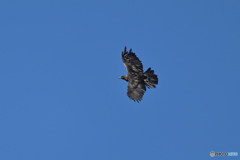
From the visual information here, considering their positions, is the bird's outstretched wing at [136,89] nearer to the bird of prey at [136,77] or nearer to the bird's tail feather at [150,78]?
the bird of prey at [136,77]

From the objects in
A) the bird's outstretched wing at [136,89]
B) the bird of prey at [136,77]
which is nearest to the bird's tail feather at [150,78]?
the bird of prey at [136,77]

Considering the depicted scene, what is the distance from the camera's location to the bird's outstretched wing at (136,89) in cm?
1665

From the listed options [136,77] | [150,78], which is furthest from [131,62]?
[150,78]

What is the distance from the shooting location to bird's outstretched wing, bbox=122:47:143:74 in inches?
696

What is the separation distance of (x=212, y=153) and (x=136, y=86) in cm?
680

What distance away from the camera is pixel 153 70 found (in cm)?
1698

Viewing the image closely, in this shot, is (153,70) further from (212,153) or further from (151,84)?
(212,153)

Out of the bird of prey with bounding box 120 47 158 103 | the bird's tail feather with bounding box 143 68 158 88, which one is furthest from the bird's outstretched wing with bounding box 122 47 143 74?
the bird's tail feather with bounding box 143 68 158 88

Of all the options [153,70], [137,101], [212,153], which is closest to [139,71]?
[153,70]

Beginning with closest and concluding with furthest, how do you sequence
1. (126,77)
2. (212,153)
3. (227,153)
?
(227,153) < (212,153) < (126,77)

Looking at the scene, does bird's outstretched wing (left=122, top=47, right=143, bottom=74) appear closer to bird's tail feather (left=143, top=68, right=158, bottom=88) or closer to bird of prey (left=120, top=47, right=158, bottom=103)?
bird of prey (left=120, top=47, right=158, bottom=103)

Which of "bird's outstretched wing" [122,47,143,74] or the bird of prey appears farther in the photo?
"bird's outstretched wing" [122,47,143,74]

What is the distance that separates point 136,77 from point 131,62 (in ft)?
4.09

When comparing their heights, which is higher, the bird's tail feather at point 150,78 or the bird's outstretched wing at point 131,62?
the bird's outstretched wing at point 131,62
